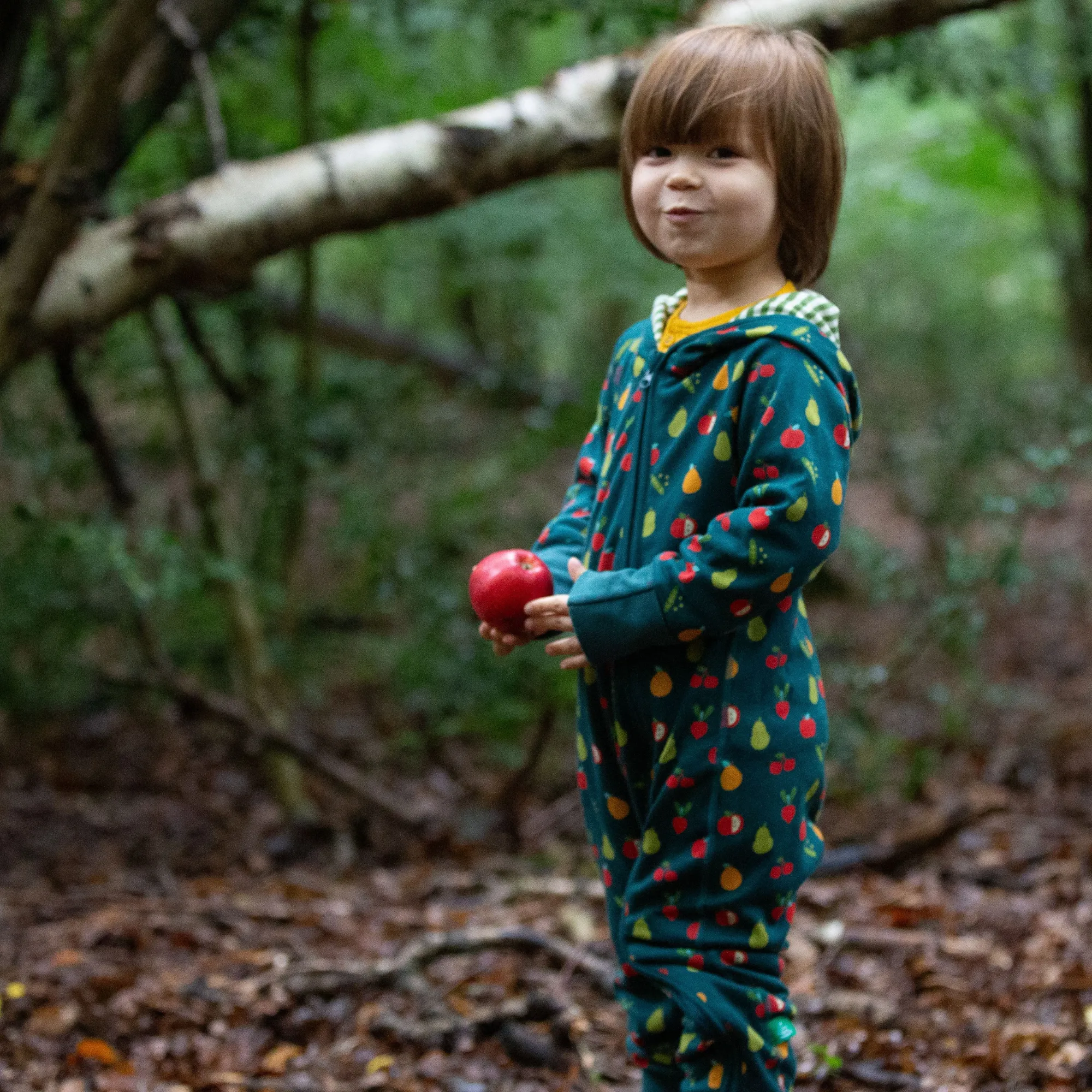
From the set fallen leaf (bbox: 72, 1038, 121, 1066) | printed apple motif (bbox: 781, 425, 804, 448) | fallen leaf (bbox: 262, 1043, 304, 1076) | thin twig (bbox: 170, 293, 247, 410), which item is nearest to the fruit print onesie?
printed apple motif (bbox: 781, 425, 804, 448)

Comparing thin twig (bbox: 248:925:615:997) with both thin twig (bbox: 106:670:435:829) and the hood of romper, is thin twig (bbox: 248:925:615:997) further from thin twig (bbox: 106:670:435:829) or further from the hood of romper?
the hood of romper

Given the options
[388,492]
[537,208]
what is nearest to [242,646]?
[388,492]

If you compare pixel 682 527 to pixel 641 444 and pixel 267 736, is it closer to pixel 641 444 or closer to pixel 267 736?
pixel 641 444

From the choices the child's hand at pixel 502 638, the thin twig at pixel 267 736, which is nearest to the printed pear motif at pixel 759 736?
the child's hand at pixel 502 638

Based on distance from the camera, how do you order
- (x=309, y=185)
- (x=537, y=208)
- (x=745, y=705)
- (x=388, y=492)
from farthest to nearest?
(x=537, y=208)
(x=388, y=492)
(x=309, y=185)
(x=745, y=705)

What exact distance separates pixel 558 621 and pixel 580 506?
15.6 inches

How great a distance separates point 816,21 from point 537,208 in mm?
4337

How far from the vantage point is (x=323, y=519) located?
7.70 m

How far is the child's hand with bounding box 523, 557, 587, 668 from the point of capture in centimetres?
177

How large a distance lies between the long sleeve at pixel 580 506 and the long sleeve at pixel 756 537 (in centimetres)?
31

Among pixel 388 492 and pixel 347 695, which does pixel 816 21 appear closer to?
pixel 388 492

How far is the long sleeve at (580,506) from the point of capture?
2.05 metres

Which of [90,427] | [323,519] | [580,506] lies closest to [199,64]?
[90,427]

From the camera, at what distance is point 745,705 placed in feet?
5.80
